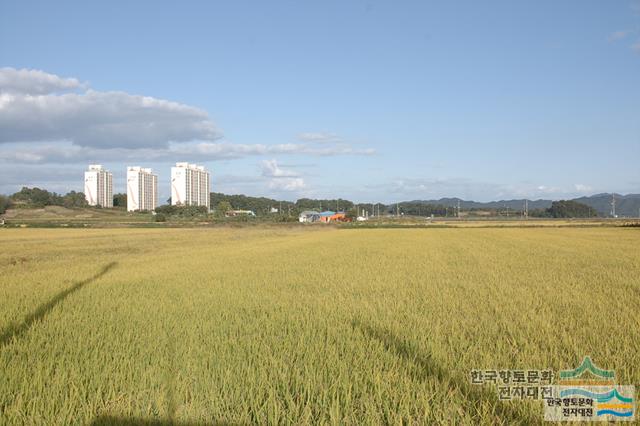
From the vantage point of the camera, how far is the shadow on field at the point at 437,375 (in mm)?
3357

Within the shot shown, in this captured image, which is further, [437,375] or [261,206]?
[261,206]

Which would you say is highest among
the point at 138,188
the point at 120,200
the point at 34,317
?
the point at 138,188

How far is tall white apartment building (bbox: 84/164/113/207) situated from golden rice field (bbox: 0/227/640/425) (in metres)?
143

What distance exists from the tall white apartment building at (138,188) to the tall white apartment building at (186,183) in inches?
392

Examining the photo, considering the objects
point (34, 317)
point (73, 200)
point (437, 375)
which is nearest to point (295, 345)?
point (437, 375)

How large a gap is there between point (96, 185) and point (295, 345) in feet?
495

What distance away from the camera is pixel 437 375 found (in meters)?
4.09

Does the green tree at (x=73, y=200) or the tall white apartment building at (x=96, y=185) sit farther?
the tall white apartment building at (x=96, y=185)

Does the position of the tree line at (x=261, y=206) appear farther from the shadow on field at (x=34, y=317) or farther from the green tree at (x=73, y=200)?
the shadow on field at (x=34, y=317)

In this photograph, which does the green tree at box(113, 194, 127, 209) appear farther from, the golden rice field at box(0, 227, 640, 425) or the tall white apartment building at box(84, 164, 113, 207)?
the golden rice field at box(0, 227, 640, 425)

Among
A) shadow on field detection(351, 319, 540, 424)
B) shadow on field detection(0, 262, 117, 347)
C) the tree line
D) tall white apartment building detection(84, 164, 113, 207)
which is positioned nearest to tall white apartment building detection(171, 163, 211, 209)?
the tree line

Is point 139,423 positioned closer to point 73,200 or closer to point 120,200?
point 73,200

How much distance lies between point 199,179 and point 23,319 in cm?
14847

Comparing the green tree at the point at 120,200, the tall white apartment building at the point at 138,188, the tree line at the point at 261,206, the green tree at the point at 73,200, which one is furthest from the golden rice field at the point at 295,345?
the green tree at the point at 120,200
